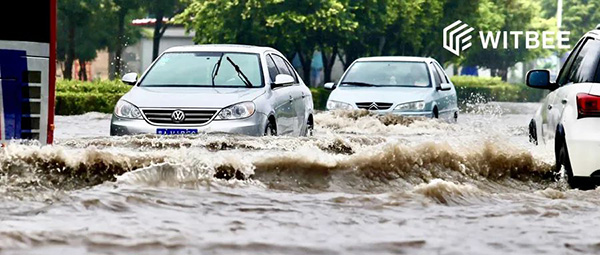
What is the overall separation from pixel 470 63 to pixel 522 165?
2697 inches

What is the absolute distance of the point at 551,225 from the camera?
30.9 ft

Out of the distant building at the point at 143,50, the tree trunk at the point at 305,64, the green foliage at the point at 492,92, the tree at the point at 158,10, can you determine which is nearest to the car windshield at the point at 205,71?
the tree trunk at the point at 305,64

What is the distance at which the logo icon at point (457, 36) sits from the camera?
62.9 meters

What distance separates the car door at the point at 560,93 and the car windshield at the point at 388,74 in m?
9.90

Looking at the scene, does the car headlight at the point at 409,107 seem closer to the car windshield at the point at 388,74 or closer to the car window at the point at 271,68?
the car windshield at the point at 388,74

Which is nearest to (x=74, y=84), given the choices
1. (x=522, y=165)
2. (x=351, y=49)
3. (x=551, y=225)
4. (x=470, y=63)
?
(x=351, y=49)

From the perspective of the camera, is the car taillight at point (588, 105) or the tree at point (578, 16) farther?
the tree at point (578, 16)

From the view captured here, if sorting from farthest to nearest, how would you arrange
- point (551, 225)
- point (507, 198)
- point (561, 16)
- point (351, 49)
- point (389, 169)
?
point (561, 16), point (351, 49), point (389, 169), point (507, 198), point (551, 225)

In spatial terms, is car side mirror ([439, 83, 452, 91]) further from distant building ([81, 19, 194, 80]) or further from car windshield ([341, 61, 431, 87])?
distant building ([81, 19, 194, 80])

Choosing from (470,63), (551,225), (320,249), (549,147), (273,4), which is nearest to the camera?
(320,249)

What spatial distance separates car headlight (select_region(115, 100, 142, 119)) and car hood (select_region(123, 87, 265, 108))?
5 cm

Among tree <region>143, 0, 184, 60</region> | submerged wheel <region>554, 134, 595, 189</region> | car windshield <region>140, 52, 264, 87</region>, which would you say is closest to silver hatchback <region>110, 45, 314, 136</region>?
car windshield <region>140, 52, 264, 87</region>

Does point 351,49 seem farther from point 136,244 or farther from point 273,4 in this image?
point 136,244

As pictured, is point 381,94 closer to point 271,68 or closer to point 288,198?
point 271,68
